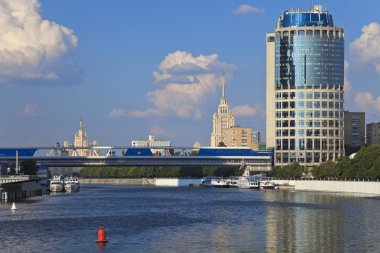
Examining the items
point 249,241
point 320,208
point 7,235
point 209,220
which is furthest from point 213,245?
point 320,208

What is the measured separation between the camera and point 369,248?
8806 cm

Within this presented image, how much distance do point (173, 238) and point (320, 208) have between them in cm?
6417

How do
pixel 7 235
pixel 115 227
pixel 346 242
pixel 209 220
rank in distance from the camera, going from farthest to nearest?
pixel 209 220
pixel 115 227
pixel 7 235
pixel 346 242

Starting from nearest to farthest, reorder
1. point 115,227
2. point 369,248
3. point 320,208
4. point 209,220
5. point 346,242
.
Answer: point 369,248
point 346,242
point 115,227
point 209,220
point 320,208

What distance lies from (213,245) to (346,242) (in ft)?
45.7

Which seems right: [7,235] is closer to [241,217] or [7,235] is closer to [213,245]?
[213,245]

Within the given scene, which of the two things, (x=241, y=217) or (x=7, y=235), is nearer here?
(x=7, y=235)

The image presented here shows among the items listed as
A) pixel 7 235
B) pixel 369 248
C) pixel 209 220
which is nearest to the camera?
pixel 369 248

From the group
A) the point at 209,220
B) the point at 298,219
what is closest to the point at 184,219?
the point at 209,220

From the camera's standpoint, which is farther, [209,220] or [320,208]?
[320,208]

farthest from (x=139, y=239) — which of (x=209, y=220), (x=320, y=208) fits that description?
(x=320, y=208)

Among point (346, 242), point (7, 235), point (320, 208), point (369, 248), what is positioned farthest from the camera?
point (320, 208)

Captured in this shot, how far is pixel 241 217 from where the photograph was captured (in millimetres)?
134125

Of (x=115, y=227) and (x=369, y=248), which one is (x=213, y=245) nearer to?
(x=369, y=248)
